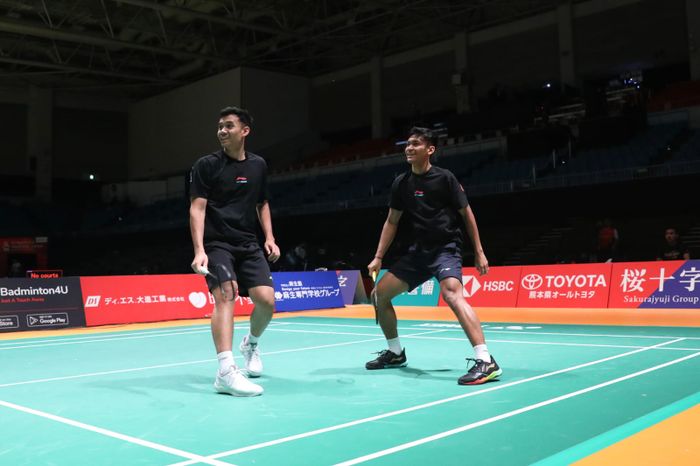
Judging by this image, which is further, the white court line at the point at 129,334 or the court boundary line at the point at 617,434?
the white court line at the point at 129,334

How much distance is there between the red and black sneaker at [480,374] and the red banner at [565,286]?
879 cm

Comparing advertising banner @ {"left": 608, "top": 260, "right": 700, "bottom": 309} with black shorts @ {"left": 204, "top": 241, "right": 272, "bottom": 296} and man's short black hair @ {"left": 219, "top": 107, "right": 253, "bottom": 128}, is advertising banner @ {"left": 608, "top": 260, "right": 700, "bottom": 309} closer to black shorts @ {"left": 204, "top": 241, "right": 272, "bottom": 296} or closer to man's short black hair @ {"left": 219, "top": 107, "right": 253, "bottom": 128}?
black shorts @ {"left": 204, "top": 241, "right": 272, "bottom": 296}

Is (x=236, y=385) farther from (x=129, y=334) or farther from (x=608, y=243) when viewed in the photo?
(x=608, y=243)

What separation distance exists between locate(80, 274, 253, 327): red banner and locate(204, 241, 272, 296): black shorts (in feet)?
23.5

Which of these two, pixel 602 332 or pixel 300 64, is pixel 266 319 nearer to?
pixel 602 332

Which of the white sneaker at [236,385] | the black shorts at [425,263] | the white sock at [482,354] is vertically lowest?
the white sneaker at [236,385]

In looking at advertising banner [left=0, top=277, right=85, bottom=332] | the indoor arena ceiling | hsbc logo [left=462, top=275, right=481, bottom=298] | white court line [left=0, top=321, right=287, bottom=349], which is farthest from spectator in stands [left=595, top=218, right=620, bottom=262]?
Answer: the indoor arena ceiling

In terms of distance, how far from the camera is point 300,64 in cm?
3459

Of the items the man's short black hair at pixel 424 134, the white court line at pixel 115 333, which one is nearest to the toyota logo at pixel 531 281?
the white court line at pixel 115 333

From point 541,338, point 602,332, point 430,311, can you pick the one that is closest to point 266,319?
point 541,338

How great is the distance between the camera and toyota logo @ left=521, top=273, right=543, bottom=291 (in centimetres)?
Result: 1379

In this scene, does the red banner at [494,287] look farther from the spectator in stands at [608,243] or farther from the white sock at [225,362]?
the white sock at [225,362]

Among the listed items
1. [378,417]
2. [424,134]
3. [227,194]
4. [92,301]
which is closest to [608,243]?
[424,134]

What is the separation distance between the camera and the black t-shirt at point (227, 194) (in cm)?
504
